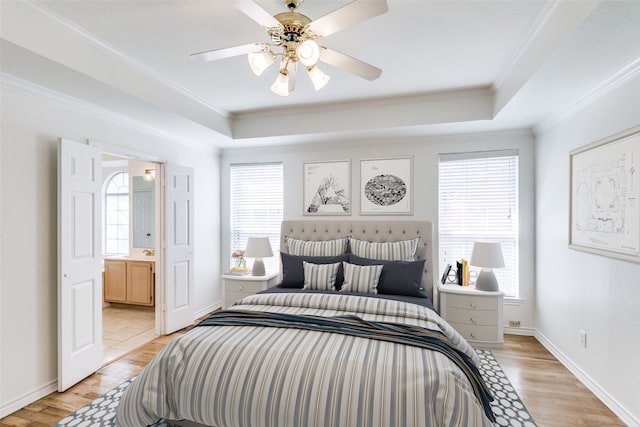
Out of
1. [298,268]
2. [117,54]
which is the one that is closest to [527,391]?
[298,268]

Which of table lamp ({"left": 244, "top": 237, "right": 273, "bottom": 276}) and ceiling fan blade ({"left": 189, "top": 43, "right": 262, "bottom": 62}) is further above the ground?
ceiling fan blade ({"left": 189, "top": 43, "right": 262, "bottom": 62})

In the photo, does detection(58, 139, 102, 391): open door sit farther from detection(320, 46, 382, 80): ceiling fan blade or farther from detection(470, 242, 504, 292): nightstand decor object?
detection(470, 242, 504, 292): nightstand decor object

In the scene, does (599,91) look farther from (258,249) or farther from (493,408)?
(258,249)

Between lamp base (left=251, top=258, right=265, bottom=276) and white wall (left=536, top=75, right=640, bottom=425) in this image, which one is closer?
white wall (left=536, top=75, right=640, bottom=425)

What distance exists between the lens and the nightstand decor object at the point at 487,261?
336cm

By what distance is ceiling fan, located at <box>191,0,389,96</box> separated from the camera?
58.4 inches

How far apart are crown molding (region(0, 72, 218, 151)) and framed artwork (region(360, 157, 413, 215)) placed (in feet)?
7.62

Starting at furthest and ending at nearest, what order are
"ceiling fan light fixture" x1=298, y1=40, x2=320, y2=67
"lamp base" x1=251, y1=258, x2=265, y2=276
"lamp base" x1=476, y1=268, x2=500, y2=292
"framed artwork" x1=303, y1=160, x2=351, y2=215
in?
"framed artwork" x1=303, y1=160, x2=351, y2=215, "lamp base" x1=251, y1=258, x2=265, y2=276, "lamp base" x1=476, y1=268, x2=500, y2=292, "ceiling fan light fixture" x1=298, y1=40, x2=320, y2=67

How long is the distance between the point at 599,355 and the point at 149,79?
4.25m

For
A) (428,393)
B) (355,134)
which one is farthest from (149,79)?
(428,393)

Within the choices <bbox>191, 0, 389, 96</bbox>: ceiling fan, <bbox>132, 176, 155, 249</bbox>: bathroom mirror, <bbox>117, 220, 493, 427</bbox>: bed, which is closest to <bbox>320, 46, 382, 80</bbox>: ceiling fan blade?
<bbox>191, 0, 389, 96</bbox>: ceiling fan

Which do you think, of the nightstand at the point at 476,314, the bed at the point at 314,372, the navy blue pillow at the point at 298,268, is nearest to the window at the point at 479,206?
the nightstand at the point at 476,314

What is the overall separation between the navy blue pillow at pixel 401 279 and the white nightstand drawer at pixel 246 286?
1.58 meters

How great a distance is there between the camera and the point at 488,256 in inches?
133
